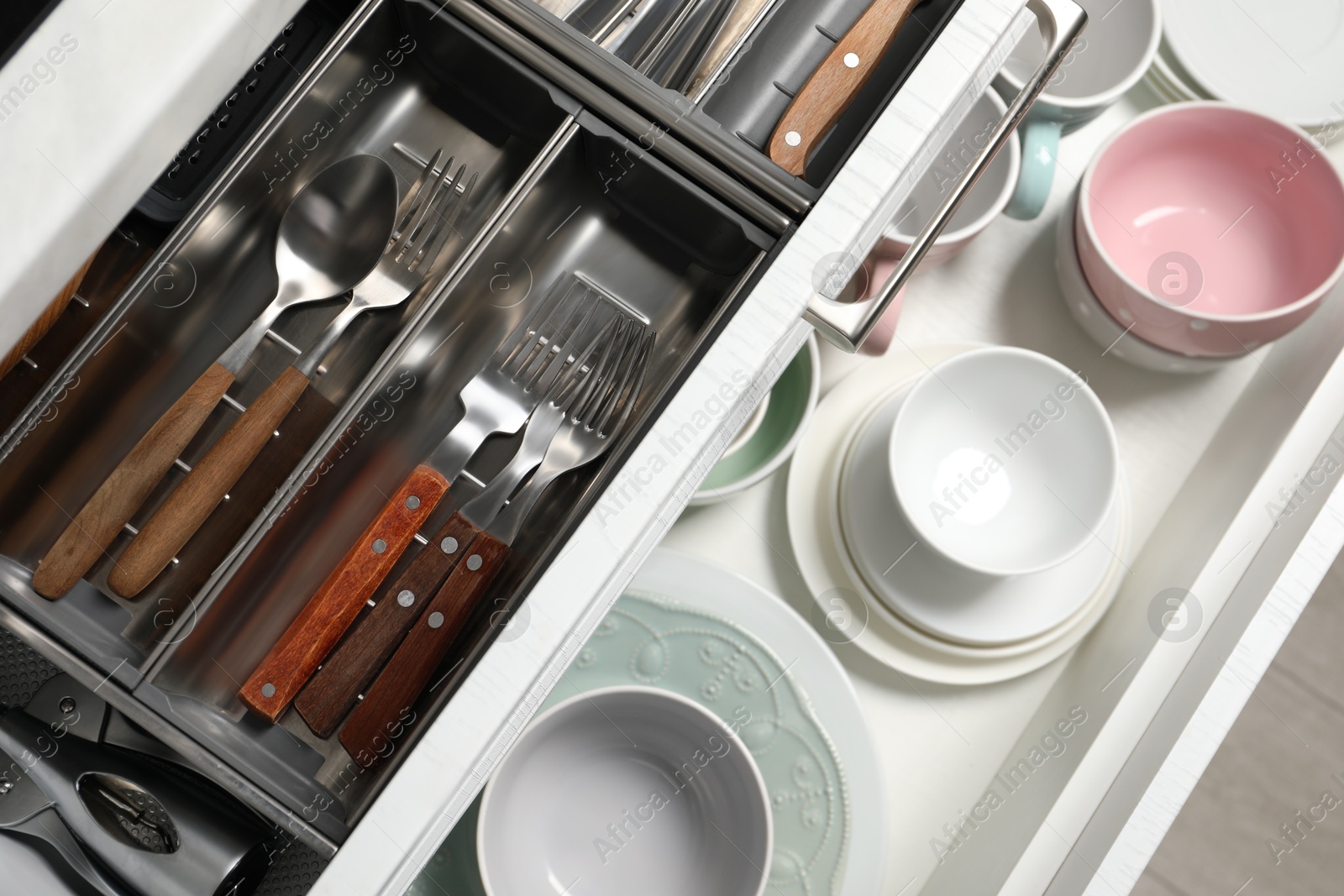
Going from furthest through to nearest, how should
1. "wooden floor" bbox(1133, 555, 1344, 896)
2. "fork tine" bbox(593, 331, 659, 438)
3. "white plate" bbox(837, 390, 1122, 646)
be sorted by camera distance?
"wooden floor" bbox(1133, 555, 1344, 896)
"white plate" bbox(837, 390, 1122, 646)
"fork tine" bbox(593, 331, 659, 438)

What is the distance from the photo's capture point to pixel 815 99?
0.53 meters

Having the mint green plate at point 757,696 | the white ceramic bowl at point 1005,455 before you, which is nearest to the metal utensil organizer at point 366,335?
the mint green plate at point 757,696

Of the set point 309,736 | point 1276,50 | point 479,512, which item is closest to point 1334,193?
point 1276,50

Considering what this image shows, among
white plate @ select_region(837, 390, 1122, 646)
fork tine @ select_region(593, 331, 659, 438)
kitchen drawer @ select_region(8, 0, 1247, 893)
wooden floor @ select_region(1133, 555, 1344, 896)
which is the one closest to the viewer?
kitchen drawer @ select_region(8, 0, 1247, 893)

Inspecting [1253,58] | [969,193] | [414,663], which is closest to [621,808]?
[414,663]

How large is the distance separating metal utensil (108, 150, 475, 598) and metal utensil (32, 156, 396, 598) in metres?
0.01

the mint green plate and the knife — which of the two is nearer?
the knife

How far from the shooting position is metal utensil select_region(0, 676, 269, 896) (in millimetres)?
456

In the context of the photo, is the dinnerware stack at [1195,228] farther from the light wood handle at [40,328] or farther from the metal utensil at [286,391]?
the light wood handle at [40,328]

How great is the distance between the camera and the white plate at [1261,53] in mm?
790

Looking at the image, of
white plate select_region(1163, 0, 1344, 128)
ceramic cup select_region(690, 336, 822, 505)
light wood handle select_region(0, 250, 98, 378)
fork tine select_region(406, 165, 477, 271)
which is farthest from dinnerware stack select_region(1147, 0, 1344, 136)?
light wood handle select_region(0, 250, 98, 378)

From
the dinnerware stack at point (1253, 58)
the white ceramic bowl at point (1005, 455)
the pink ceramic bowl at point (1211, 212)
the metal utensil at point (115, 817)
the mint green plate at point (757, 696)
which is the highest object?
the dinnerware stack at point (1253, 58)

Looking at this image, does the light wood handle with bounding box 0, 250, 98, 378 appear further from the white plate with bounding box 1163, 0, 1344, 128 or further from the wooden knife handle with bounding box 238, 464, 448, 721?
the white plate with bounding box 1163, 0, 1344, 128

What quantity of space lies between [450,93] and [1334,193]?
698 mm
